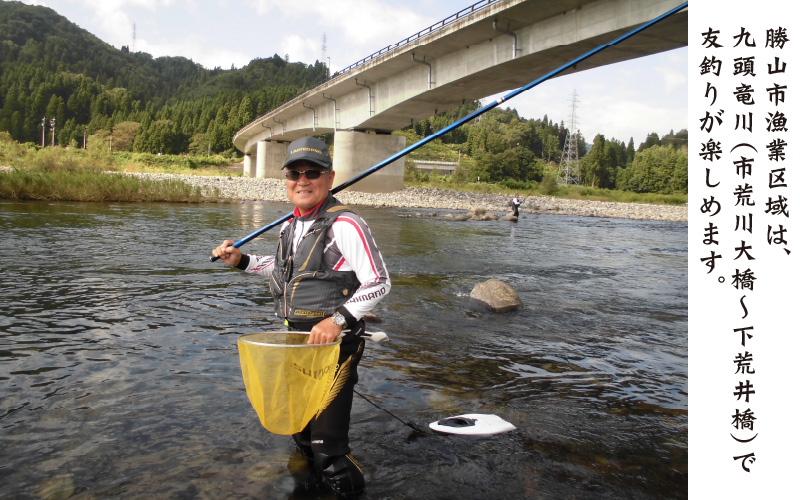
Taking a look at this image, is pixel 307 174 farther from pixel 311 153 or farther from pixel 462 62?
pixel 462 62

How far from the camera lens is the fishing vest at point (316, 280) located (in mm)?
3023

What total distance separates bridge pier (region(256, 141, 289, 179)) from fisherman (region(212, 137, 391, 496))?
62.8 meters

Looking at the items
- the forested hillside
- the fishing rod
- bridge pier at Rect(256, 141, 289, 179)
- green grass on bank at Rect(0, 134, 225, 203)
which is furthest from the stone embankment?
the forested hillside

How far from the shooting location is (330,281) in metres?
3.04

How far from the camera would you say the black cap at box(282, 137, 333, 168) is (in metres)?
3.03

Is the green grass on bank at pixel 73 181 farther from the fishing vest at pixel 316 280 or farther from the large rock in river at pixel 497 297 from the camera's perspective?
the fishing vest at pixel 316 280

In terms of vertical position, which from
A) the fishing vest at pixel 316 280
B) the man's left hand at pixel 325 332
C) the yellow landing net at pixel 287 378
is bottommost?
the yellow landing net at pixel 287 378

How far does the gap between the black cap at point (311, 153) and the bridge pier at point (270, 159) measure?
6279 cm

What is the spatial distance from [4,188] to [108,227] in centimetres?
975

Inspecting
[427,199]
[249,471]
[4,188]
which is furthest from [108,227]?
[427,199]

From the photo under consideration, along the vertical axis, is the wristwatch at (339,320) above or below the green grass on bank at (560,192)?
below

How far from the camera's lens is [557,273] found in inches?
517

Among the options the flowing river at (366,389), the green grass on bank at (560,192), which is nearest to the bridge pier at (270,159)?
the green grass on bank at (560,192)
